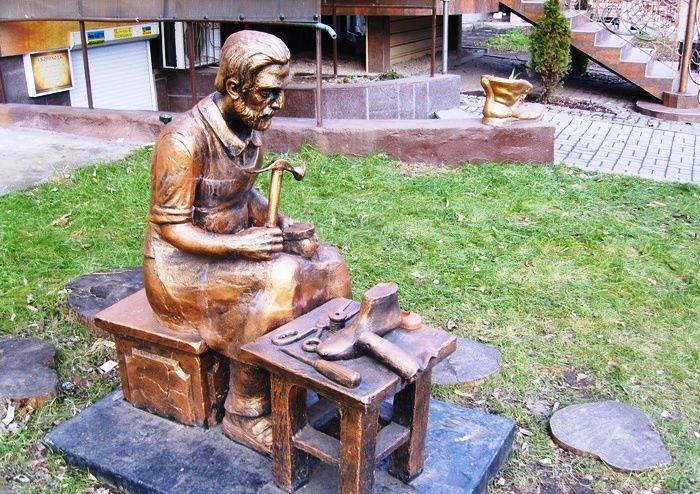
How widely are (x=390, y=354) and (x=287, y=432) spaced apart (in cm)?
51

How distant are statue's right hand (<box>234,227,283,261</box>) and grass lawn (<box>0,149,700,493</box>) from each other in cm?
124

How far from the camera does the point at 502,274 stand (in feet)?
17.0

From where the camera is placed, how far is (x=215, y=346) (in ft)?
9.63

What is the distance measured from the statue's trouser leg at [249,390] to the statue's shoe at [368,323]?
1.40 ft

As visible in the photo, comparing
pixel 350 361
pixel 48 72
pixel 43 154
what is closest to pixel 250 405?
pixel 350 361

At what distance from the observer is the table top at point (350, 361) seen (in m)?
2.42

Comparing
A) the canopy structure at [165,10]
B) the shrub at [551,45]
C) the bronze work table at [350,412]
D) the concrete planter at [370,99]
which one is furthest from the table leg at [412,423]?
the shrub at [551,45]

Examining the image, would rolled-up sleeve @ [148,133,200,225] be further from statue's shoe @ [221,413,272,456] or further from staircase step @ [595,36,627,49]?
staircase step @ [595,36,627,49]

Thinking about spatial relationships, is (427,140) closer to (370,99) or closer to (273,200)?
(370,99)

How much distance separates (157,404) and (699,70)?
12816 mm

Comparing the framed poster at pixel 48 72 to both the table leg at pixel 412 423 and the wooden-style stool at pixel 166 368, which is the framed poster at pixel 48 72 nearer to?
the wooden-style stool at pixel 166 368

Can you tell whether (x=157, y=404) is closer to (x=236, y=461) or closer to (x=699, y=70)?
(x=236, y=461)

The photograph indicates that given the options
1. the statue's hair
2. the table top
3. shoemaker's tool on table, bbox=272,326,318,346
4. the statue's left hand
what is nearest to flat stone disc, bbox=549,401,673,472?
the table top

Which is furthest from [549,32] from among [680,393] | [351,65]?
[680,393]
